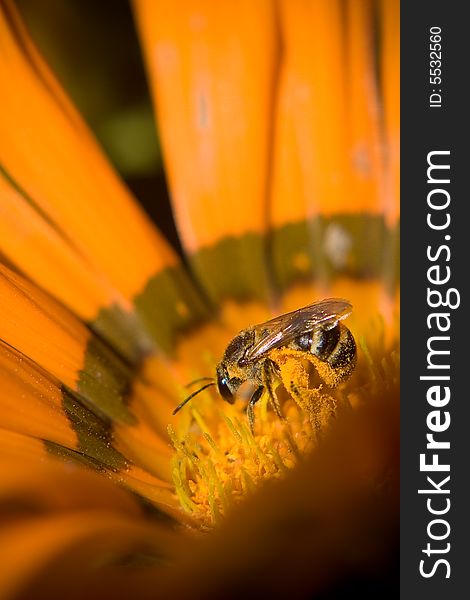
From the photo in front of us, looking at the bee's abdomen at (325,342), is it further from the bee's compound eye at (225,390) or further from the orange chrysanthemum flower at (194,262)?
the bee's compound eye at (225,390)

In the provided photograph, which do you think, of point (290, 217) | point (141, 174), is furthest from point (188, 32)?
point (290, 217)

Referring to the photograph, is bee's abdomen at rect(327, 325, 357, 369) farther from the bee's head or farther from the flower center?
the bee's head

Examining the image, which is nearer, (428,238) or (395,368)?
(428,238)

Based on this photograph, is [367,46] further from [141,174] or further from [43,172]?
[43,172]

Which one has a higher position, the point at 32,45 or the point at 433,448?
the point at 32,45

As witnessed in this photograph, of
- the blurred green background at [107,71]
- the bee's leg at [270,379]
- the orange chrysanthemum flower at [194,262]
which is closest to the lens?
the orange chrysanthemum flower at [194,262]

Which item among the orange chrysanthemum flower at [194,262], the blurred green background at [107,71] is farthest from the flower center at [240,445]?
the blurred green background at [107,71]

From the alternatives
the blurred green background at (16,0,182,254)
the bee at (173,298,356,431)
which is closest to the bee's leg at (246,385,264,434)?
the bee at (173,298,356,431)
